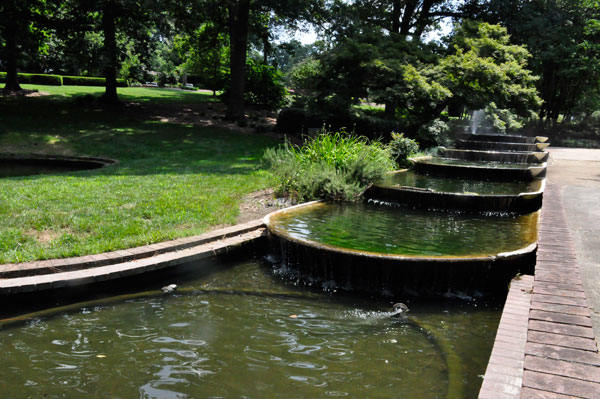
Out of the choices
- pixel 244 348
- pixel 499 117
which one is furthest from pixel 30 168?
pixel 499 117

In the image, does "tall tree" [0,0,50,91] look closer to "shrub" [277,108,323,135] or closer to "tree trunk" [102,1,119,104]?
"tree trunk" [102,1,119,104]

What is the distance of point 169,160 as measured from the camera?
13164 mm

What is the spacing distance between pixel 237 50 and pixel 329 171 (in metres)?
13.3

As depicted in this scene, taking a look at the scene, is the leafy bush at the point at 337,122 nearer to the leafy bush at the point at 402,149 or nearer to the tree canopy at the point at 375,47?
the tree canopy at the point at 375,47

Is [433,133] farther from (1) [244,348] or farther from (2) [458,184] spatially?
(1) [244,348]

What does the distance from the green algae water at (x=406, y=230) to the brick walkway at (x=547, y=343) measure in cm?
149

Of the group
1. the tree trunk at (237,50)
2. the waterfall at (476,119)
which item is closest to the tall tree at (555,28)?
the waterfall at (476,119)

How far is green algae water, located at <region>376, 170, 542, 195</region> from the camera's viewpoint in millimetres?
9734

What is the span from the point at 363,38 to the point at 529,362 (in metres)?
17.5

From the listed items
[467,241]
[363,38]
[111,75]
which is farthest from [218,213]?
[111,75]

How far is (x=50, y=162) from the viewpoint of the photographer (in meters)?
13.7

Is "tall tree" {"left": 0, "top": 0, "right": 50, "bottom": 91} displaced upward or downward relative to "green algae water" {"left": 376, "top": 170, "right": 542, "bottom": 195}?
upward

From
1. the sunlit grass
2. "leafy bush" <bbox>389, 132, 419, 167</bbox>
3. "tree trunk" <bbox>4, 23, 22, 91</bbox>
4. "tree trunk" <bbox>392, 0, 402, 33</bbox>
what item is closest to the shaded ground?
"leafy bush" <bbox>389, 132, 419, 167</bbox>

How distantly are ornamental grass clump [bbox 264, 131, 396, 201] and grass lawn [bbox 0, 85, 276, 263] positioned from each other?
2.47 ft
